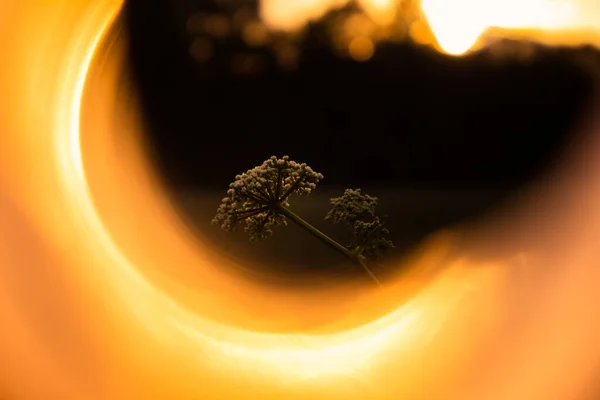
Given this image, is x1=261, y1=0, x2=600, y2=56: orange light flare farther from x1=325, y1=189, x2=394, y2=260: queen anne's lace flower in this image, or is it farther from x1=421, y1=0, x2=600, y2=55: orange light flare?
x1=325, y1=189, x2=394, y2=260: queen anne's lace flower

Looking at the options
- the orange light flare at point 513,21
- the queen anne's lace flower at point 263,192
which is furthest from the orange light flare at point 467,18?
the queen anne's lace flower at point 263,192

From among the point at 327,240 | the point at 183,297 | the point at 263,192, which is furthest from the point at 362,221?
the point at 183,297

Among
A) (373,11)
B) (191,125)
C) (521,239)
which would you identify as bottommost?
(521,239)

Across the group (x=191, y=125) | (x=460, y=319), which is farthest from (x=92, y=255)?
(x=460, y=319)

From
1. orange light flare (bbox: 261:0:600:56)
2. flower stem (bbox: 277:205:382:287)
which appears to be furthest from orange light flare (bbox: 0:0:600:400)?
orange light flare (bbox: 261:0:600:56)

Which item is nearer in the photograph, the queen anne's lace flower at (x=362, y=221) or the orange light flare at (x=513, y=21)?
the orange light flare at (x=513, y=21)

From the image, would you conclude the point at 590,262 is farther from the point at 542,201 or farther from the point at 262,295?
the point at 262,295

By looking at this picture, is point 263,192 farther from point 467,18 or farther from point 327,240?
point 467,18

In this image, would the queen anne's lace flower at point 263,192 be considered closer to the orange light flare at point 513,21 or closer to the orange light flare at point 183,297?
the orange light flare at point 183,297
